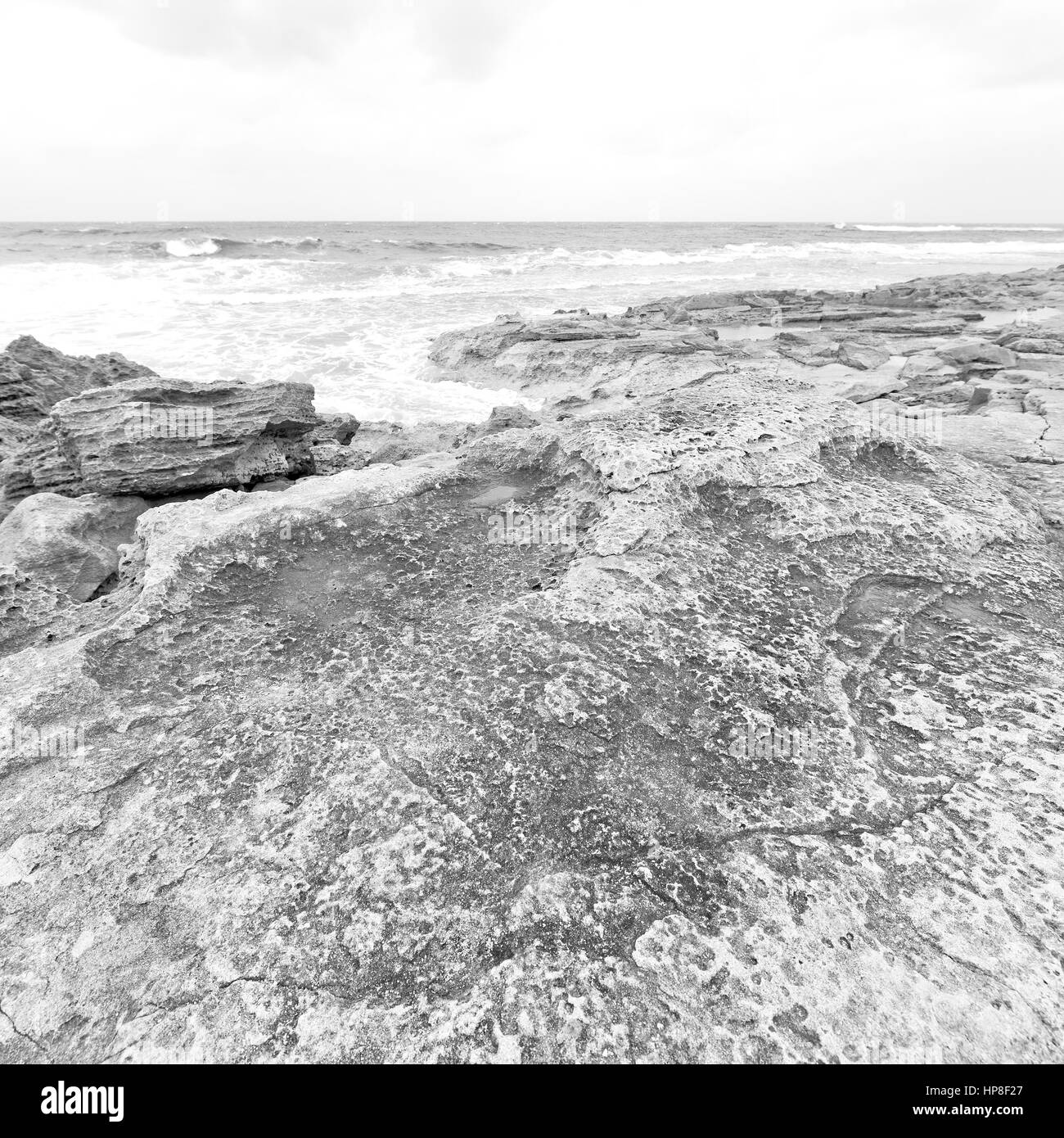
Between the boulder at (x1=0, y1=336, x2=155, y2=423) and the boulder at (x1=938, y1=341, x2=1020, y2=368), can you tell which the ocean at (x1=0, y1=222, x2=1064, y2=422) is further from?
the boulder at (x1=938, y1=341, x2=1020, y2=368)

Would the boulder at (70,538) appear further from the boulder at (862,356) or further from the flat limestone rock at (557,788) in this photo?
the boulder at (862,356)

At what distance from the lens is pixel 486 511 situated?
3455mm

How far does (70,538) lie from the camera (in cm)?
482

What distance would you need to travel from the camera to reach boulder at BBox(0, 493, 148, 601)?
4.45 m

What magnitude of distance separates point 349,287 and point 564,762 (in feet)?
91.5

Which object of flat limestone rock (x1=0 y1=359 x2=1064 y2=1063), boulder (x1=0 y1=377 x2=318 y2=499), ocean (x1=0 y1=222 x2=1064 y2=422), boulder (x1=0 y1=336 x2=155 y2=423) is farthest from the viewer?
ocean (x1=0 y1=222 x2=1064 y2=422)

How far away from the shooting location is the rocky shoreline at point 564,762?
1528 mm

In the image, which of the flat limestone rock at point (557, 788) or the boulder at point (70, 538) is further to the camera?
the boulder at point (70, 538)

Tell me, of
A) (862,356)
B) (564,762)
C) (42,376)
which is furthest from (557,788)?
(862,356)

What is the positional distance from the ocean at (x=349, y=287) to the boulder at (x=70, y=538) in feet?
18.7

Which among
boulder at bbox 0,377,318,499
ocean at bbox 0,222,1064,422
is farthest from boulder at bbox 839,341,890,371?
boulder at bbox 0,377,318,499

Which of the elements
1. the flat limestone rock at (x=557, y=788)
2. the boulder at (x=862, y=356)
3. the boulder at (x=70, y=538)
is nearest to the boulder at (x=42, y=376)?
the boulder at (x=70, y=538)

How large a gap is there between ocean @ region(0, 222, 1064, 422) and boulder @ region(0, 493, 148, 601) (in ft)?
18.7

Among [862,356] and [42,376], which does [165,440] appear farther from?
[862,356]
